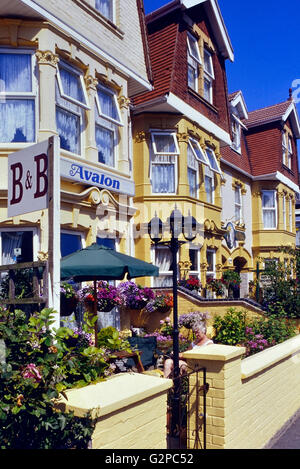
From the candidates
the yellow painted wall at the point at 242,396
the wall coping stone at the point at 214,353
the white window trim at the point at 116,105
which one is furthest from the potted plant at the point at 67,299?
the white window trim at the point at 116,105

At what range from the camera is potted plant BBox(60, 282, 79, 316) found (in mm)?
8297

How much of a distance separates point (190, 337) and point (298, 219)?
2428 centimetres

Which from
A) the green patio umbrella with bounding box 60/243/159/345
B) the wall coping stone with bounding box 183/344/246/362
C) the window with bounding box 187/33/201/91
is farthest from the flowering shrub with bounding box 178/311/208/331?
the window with bounding box 187/33/201/91

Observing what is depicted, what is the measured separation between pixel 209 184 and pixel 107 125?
19.7 feet

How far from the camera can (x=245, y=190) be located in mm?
22188

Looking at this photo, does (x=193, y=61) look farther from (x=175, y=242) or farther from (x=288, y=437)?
(x=288, y=437)

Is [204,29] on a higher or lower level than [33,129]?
higher

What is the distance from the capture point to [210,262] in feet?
55.3

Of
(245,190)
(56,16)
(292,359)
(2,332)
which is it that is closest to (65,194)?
(56,16)

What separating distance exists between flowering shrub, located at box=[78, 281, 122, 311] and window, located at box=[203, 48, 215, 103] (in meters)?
9.01

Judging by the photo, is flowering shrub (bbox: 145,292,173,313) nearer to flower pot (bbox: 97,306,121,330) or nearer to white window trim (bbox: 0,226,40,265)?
flower pot (bbox: 97,306,121,330)

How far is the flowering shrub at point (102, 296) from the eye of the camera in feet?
32.3
